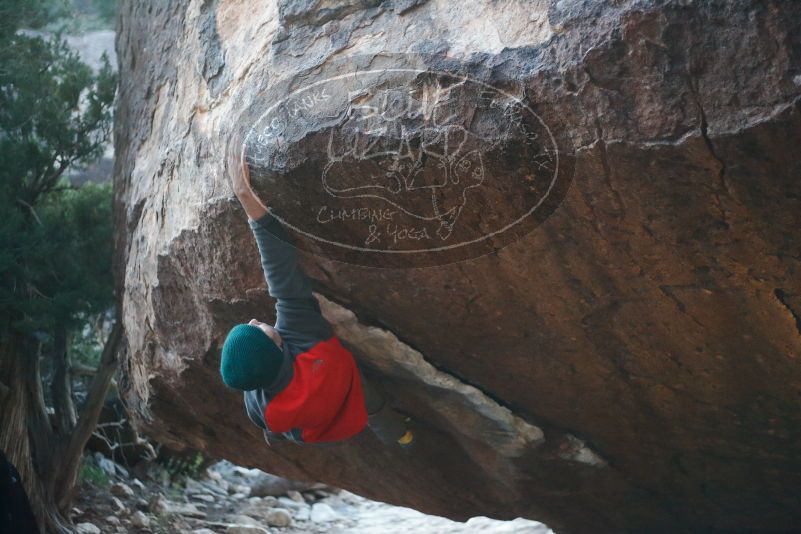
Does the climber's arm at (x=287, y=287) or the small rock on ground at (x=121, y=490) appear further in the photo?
the small rock on ground at (x=121, y=490)

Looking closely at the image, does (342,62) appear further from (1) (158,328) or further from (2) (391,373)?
(1) (158,328)

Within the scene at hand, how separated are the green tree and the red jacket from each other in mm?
2240

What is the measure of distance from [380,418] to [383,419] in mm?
15

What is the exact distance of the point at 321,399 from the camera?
2674 mm

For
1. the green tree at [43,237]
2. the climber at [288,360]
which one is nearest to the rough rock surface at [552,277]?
the climber at [288,360]

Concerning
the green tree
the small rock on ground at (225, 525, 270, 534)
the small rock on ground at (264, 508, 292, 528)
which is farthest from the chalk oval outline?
the small rock on ground at (264, 508, 292, 528)

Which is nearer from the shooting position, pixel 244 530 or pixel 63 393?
pixel 63 393

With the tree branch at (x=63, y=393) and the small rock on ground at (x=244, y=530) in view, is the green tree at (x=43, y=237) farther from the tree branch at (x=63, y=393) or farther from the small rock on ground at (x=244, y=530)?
the small rock on ground at (x=244, y=530)

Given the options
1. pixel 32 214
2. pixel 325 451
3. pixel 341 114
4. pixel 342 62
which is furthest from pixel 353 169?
pixel 32 214

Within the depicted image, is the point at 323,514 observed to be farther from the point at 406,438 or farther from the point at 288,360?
the point at 288,360

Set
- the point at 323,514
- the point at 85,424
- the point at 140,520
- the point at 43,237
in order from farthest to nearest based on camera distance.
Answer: the point at 323,514 < the point at 140,520 < the point at 85,424 < the point at 43,237

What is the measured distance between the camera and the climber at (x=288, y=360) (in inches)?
97.1

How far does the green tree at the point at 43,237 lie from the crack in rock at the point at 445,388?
2.20 meters

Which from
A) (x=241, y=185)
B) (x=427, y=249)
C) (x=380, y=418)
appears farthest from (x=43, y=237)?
(x=427, y=249)
